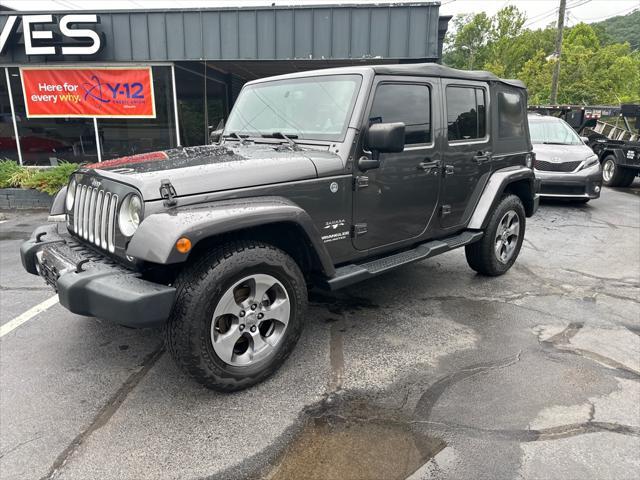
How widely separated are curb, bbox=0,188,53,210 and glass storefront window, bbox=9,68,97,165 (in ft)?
8.66

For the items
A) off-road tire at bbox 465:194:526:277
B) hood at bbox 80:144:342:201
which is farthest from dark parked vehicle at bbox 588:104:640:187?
hood at bbox 80:144:342:201

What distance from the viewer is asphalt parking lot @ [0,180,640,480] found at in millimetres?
2309

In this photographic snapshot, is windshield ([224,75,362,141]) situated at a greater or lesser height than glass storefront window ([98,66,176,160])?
greater

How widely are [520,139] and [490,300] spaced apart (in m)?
1.90

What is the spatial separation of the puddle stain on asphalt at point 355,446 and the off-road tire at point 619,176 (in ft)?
38.8

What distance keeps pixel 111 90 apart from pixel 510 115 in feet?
30.3

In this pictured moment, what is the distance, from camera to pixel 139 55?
1040cm

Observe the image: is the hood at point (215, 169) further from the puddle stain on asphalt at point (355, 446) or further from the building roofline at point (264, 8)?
the building roofline at point (264, 8)

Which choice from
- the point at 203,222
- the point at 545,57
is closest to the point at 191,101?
the point at 203,222

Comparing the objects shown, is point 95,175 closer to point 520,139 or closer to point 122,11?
point 520,139

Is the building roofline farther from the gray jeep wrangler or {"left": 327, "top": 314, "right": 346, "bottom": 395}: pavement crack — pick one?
{"left": 327, "top": 314, "right": 346, "bottom": 395}: pavement crack

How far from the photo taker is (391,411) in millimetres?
2719

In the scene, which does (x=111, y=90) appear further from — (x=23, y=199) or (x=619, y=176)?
(x=619, y=176)

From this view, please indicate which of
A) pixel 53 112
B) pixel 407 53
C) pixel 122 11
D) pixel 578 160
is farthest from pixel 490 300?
pixel 53 112
